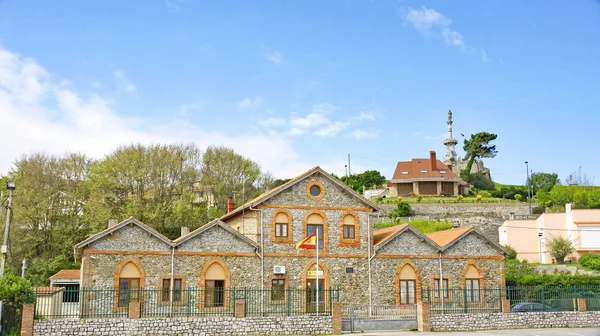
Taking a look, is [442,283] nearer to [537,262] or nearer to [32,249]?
[537,262]

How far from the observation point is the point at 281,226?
31.4 metres

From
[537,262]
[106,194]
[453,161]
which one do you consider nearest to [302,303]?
[106,194]

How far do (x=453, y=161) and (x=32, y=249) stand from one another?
67.4 meters

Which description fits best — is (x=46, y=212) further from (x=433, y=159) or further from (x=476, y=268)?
(x=433, y=159)

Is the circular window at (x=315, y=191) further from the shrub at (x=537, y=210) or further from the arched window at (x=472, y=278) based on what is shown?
the shrub at (x=537, y=210)

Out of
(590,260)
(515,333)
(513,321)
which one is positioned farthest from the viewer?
(590,260)

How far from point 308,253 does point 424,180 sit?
46.3 metres

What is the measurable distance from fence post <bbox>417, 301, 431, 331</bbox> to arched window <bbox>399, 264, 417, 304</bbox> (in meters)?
5.64

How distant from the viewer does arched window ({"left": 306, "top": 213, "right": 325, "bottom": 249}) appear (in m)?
31.8

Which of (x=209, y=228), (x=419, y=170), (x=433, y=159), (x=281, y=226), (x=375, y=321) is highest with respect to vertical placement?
(x=433, y=159)

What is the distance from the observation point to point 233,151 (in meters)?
57.2

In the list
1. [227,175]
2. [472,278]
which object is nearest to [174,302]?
[472,278]

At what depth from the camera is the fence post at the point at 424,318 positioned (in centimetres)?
2597

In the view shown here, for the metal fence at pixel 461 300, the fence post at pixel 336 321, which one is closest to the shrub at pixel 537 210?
the metal fence at pixel 461 300
